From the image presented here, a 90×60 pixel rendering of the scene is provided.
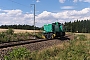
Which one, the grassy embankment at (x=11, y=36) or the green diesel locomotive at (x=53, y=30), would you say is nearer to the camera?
the grassy embankment at (x=11, y=36)

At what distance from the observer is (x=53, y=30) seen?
38.9 meters

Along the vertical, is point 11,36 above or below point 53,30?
below

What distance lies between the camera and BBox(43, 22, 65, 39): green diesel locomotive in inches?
1502

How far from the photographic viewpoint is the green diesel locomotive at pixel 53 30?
A: 38.2m

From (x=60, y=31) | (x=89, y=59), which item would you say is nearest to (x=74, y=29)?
(x=60, y=31)

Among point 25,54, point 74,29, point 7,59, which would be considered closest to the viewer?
point 7,59

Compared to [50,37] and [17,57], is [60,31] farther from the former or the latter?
[17,57]

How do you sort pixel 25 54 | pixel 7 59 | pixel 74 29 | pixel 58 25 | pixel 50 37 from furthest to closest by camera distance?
pixel 74 29 → pixel 58 25 → pixel 50 37 → pixel 25 54 → pixel 7 59

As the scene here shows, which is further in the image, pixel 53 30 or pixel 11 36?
pixel 53 30

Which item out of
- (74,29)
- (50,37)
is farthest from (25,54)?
(74,29)

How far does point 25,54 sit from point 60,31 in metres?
30.3

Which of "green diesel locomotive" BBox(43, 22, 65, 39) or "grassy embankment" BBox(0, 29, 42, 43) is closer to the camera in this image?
"grassy embankment" BBox(0, 29, 42, 43)

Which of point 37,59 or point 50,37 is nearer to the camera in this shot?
point 37,59

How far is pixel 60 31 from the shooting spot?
40.7m
